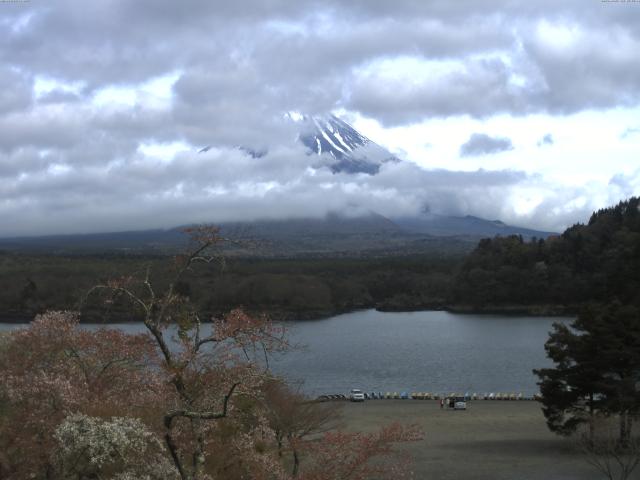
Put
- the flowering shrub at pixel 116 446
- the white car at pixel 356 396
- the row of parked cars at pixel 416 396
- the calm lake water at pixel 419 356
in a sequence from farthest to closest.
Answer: the calm lake water at pixel 419 356 → the white car at pixel 356 396 → the row of parked cars at pixel 416 396 → the flowering shrub at pixel 116 446

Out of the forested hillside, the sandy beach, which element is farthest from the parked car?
the forested hillside

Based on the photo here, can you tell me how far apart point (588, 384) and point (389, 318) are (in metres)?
47.2

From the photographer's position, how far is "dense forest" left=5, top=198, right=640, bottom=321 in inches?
2336

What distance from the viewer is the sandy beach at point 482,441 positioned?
15.3 meters

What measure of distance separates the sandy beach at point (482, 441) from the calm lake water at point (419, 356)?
11.2 ft

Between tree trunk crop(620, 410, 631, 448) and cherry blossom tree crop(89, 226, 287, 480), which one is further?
tree trunk crop(620, 410, 631, 448)

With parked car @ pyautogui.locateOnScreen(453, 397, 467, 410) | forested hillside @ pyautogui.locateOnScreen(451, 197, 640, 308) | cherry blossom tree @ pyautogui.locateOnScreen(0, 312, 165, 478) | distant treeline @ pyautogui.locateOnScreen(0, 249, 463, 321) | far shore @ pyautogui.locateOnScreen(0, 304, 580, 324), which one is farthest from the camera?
forested hillside @ pyautogui.locateOnScreen(451, 197, 640, 308)

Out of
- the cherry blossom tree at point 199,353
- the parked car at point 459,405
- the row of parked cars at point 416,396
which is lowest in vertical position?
the row of parked cars at point 416,396

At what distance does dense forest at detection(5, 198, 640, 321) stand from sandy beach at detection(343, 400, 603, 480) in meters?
29.6

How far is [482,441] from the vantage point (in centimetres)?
1942

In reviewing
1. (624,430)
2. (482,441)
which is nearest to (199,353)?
(624,430)

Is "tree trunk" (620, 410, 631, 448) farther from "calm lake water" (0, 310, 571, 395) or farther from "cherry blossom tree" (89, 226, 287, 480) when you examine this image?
"cherry blossom tree" (89, 226, 287, 480)

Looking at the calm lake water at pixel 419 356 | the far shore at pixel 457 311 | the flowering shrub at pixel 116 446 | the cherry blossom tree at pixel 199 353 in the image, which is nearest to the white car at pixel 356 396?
the calm lake water at pixel 419 356

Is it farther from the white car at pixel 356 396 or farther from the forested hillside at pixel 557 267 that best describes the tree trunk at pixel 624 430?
the forested hillside at pixel 557 267
